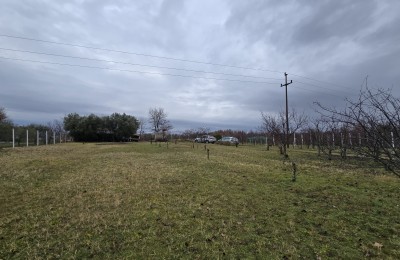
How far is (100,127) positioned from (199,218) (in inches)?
1626

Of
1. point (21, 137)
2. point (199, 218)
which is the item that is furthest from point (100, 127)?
point (199, 218)

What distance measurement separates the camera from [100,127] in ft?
142

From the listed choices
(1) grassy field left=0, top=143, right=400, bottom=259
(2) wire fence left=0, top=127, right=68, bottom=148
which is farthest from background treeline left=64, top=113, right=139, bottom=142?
(1) grassy field left=0, top=143, right=400, bottom=259

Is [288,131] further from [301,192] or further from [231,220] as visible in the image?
[231,220]

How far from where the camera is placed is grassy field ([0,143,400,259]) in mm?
3865

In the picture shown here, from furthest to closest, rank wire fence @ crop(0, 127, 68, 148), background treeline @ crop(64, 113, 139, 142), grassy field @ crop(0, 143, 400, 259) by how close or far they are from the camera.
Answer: background treeline @ crop(64, 113, 139, 142), wire fence @ crop(0, 127, 68, 148), grassy field @ crop(0, 143, 400, 259)

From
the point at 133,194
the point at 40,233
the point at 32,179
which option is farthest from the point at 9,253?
the point at 32,179

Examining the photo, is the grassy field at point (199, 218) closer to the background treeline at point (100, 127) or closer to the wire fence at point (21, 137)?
the wire fence at point (21, 137)

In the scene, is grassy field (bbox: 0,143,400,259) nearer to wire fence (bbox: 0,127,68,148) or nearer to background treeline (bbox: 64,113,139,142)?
wire fence (bbox: 0,127,68,148)

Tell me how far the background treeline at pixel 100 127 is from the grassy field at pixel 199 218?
116 feet

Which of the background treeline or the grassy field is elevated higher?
the background treeline

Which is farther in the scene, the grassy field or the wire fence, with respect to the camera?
the wire fence

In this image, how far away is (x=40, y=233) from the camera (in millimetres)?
4480

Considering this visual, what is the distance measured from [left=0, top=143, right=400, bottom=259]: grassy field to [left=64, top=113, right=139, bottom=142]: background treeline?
116 feet
